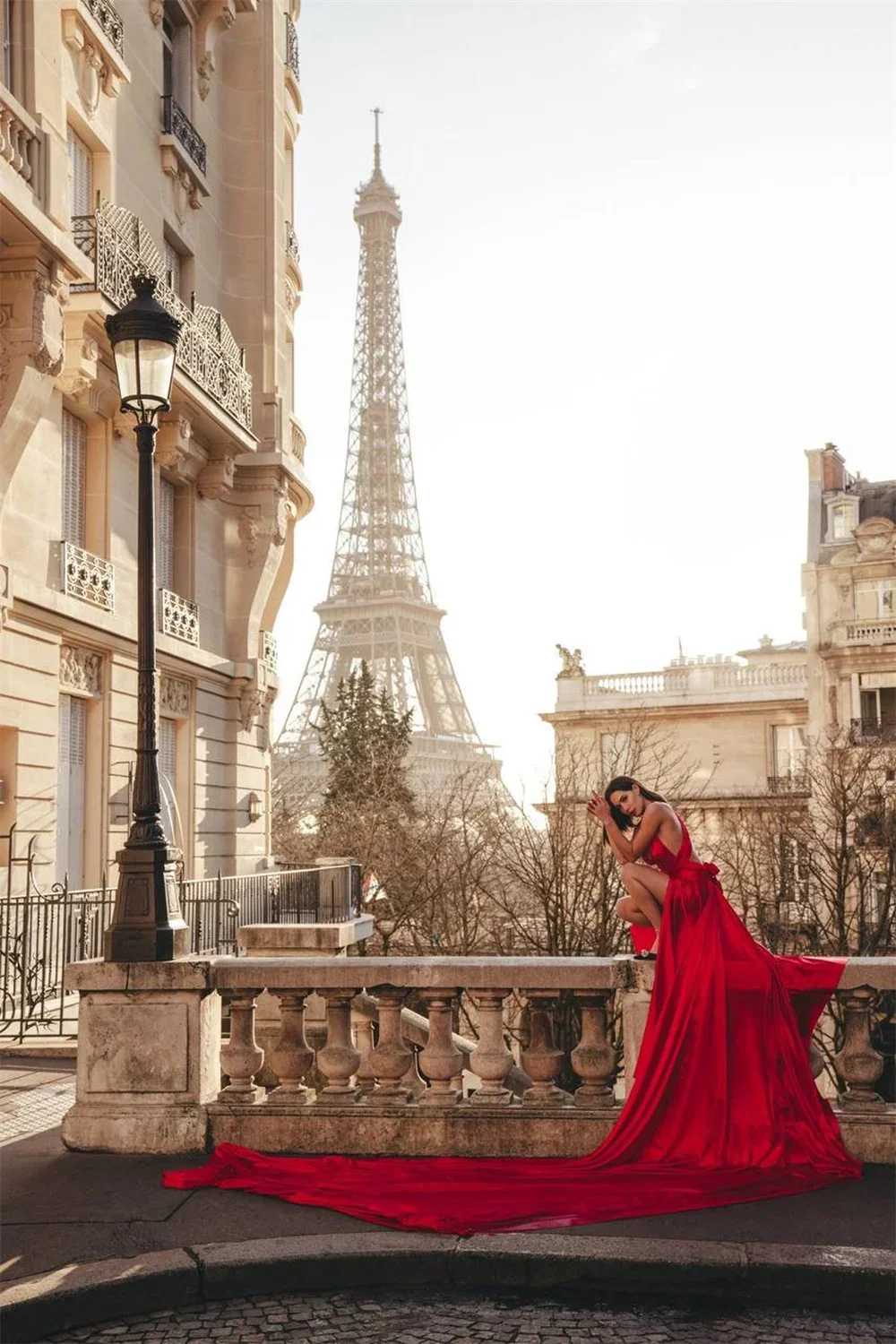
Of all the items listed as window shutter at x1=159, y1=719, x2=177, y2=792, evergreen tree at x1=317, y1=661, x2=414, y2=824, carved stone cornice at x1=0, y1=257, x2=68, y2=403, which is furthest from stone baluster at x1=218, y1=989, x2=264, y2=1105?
evergreen tree at x1=317, y1=661, x2=414, y2=824

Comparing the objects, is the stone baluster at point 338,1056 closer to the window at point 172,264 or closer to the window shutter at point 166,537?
the window shutter at point 166,537

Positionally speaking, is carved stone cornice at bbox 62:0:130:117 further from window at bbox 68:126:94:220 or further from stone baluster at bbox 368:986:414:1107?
stone baluster at bbox 368:986:414:1107

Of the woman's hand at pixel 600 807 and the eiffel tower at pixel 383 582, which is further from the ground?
the eiffel tower at pixel 383 582

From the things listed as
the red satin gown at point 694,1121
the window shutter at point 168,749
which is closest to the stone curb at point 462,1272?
the red satin gown at point 694,1121

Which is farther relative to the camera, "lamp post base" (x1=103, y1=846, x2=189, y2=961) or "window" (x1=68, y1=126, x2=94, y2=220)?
"window" (x1=68, y1=126, x2=94, y2=220)

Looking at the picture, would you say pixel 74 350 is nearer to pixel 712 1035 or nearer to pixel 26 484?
pixel 26 484

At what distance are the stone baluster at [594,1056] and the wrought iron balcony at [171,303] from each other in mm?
12223

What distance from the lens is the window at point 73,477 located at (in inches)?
661

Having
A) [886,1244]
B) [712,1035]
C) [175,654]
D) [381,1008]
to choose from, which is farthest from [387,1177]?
[175,654]

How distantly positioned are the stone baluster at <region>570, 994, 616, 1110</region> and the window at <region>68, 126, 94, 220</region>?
549 inches

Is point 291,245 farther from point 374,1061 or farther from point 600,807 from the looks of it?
point 374,1061

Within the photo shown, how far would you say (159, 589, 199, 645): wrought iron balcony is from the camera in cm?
1909

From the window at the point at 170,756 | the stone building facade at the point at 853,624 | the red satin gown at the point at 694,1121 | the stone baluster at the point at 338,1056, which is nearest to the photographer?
the red satin gown at the point at 694,1121

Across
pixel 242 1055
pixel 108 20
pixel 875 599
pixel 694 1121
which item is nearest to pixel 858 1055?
pixel 694 1121
